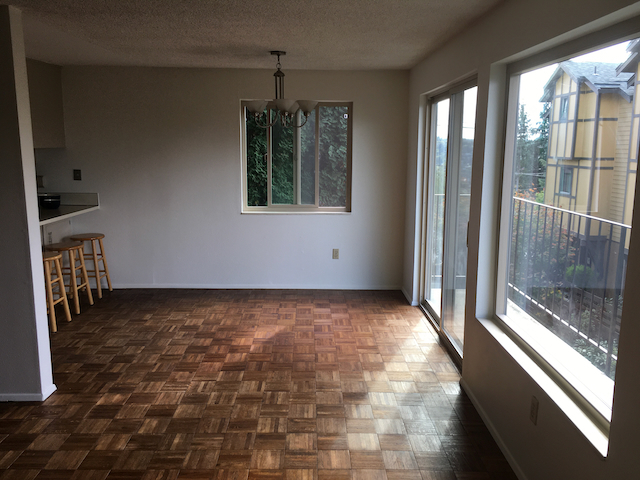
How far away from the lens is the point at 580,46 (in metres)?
2.12

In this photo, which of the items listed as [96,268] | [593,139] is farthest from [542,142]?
[96,268]

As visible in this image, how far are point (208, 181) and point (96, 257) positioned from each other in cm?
135

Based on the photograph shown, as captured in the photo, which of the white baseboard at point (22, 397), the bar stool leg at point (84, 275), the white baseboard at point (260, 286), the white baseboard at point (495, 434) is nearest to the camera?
the white baseboard at point (495, 434)

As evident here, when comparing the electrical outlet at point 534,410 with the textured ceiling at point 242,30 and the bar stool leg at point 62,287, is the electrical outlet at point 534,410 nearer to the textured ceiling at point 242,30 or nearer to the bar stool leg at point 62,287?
the textured ceiling at point 242,30

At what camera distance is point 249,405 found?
312 centimetres

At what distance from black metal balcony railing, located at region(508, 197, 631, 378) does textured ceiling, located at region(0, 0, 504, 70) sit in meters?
1.21

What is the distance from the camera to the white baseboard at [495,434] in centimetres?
243

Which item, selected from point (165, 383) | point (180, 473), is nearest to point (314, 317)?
point (165, 383)

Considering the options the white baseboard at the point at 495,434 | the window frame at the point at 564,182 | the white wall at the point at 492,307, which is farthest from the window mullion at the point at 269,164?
the window frame at the point at 564,182

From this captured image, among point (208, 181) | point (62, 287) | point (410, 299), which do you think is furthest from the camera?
point (208, 181)

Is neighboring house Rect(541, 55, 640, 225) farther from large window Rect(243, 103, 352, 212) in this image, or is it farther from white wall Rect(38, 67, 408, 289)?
large window Rect(243, 103, 352, 212)

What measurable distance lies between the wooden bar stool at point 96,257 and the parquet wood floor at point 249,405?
54cm

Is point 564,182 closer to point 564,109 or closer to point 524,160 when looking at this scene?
point 564,109

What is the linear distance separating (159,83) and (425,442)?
424 centimetres
